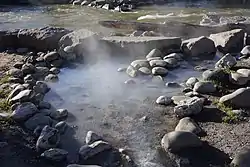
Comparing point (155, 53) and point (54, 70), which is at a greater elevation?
point (155, 53)

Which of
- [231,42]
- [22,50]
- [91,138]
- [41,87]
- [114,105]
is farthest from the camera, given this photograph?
[22,50]

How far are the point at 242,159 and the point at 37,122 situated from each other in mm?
2614

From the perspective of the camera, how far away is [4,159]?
4934mm

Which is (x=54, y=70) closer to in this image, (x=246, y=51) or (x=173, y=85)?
(x=173, y=85)

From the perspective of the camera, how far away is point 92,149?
16.4ft

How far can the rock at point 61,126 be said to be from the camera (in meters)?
5.62

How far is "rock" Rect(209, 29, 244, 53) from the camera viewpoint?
981 centimetres

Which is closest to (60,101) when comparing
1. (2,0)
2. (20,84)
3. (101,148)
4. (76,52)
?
(20,84)

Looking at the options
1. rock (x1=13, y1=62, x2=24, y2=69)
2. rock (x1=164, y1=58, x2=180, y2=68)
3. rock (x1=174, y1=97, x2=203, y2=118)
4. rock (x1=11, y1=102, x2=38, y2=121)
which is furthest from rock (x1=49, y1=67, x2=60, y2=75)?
rock (x1=174, y1=97, x2=203, y2=118)

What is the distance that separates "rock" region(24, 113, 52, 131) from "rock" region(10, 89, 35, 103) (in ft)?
2.01

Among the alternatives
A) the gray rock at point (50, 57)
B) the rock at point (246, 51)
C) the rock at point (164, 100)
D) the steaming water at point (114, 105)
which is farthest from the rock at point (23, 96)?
the rock at point (246, 51)

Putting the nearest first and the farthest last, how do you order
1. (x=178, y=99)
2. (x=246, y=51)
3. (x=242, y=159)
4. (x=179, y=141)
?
1. (x=242, y=159)
2. (x=179, y=141)
3. (x=178, y=99)
4. (x=246, y=51)

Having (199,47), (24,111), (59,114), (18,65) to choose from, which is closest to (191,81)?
(199,47)

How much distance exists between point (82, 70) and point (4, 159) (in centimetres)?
402
